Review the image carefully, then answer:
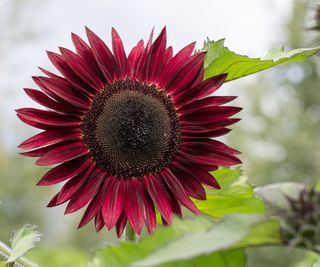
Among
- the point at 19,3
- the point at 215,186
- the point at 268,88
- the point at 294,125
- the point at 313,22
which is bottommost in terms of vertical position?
the point at 294,125

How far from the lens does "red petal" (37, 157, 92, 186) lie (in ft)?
2.27

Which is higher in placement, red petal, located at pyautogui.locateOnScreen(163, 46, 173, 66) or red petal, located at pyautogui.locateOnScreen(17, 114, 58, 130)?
red petal, located at pyautogui.locateOnScreen(163, 46, 173, 66)

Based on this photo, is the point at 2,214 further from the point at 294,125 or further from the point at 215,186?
the point at 215,186

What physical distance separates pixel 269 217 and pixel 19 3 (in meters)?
17.3

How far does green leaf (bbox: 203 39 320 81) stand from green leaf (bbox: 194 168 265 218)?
0.11m

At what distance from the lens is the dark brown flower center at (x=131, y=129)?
792mm

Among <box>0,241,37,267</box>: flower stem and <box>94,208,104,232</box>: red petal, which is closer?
<box>0,241,37,267</box>: flower stem

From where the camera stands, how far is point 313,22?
759mm

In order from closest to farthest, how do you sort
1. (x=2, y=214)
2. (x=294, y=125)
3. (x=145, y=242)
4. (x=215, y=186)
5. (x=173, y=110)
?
(x=145, y=242), (x=215, y=186), (x=173, y=110), (x=2, y=214), (x=294, y=125)

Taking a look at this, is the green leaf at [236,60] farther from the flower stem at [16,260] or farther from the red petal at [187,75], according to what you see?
the flower stem at [16,260]

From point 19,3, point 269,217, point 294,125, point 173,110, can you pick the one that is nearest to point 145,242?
point 269,217

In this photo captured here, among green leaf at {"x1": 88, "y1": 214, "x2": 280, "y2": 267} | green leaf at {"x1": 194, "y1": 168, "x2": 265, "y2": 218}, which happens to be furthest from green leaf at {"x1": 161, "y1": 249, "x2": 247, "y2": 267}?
green leaf at {"x1": 194, "y1": 168, "x2": 265, "y2": 218}

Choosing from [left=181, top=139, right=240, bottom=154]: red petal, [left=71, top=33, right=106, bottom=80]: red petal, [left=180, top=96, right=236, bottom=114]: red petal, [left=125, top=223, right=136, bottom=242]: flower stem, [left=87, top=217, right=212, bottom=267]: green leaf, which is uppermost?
[left=71, top=33, right=106, bottom=80]: red petal

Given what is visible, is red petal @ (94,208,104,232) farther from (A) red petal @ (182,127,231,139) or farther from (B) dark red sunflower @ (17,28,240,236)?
(A) red petal @ (182,127,231,139)
